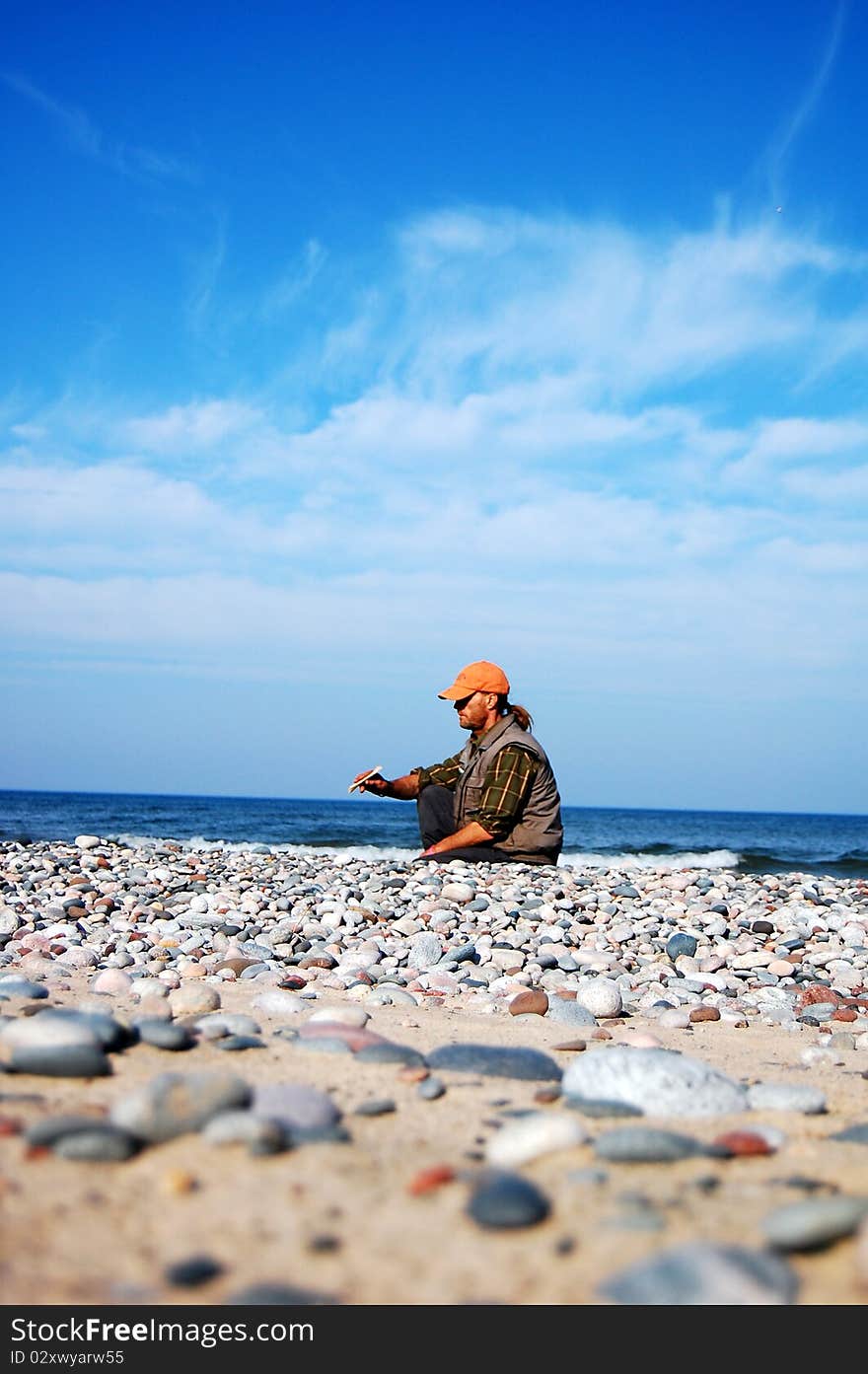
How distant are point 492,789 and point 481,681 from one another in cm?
81

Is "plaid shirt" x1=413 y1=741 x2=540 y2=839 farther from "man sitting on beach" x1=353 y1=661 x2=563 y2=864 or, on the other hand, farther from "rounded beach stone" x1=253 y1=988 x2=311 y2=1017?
"rounded beach stone" x1=253 y1=988 x2=311 y2=1017

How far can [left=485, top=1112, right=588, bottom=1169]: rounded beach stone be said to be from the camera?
1597 millimetres

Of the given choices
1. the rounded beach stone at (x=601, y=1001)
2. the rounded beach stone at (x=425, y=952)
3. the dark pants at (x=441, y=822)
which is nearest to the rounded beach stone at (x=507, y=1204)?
the rounded beach stone at (x=601, y=1001)

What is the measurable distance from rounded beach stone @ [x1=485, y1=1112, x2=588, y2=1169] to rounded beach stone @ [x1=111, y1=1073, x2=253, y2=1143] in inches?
17.9

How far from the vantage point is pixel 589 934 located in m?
5.74

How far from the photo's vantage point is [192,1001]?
10.6ft

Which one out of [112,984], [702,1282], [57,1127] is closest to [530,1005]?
[112,984]

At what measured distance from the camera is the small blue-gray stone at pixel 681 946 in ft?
17.7

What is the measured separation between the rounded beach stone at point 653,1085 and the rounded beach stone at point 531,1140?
0.94 ft

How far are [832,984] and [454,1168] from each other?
400 cm

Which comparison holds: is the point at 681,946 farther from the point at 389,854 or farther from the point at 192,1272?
the point at 389,854

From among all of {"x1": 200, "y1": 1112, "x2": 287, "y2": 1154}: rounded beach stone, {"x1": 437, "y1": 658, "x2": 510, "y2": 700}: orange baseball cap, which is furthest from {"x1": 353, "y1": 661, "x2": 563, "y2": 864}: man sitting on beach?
{"x1": 200, "y1": 1112, "x2": 287, "y2": 1154}: rounded beach stone
